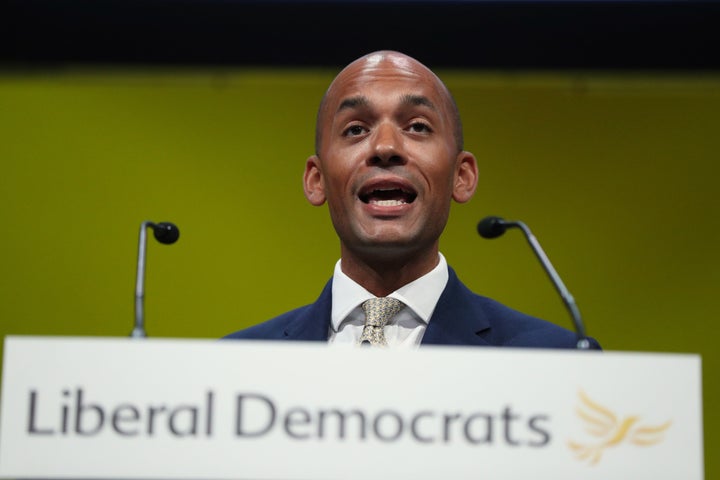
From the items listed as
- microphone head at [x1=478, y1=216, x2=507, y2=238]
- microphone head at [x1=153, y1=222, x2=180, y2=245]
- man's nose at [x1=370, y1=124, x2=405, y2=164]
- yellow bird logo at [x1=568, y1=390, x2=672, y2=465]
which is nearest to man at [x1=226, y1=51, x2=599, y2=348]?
man's nose at [x1=370, y1=124, x2=405, y2=164]

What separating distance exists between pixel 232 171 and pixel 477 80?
2.79 feet

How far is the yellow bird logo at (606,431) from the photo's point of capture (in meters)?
1.55

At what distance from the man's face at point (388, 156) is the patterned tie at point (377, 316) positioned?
A: 13cm

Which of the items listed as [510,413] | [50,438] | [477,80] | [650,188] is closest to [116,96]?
[477,80]

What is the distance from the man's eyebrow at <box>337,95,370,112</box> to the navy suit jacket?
1.36 ft

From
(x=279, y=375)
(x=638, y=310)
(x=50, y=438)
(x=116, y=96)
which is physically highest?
(x=116, y=96)

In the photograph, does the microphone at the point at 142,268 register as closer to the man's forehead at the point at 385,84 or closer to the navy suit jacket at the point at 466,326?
the navy suit jacket at the point at 466,326

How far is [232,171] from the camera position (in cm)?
327

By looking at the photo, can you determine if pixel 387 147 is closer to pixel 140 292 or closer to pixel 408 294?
pixel 408 294

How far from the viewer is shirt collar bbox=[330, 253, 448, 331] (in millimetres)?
2240

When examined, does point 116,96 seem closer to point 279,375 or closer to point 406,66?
point 406,66

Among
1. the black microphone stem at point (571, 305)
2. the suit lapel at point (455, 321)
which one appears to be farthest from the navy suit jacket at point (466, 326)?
the black microphone stem at point (571, 305)

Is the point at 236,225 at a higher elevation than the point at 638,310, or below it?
higher

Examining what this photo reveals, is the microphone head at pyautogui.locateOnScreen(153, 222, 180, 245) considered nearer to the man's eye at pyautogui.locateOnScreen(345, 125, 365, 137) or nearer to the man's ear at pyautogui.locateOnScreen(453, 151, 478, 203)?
the man's eye at pyautogui.locateOnScreen(345, 125, 365, 137)
